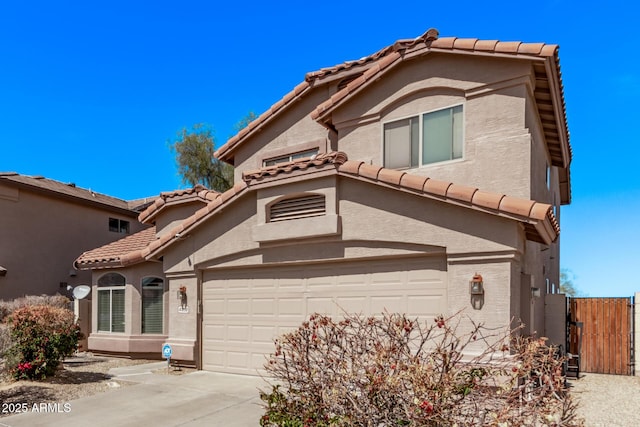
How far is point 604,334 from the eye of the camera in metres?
12.8

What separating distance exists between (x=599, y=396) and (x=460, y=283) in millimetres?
4195

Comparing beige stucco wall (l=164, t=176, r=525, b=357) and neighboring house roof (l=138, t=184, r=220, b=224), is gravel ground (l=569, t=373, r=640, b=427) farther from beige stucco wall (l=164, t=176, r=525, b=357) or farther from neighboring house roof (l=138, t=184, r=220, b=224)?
neighboring house roof (l=138, t=184, r=220, b=224)

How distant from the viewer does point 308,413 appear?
15.5ft

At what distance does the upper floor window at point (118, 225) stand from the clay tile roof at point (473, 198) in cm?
1661

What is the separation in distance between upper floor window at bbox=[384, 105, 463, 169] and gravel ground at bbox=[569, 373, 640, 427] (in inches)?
219

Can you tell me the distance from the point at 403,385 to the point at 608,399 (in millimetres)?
7715

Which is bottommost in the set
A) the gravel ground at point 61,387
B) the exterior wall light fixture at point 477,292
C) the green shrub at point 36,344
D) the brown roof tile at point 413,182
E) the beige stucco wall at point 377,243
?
the gravel ground at point 61,387

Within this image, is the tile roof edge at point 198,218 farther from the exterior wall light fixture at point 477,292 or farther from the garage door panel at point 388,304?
the exterior wall light fixture at point 477,292

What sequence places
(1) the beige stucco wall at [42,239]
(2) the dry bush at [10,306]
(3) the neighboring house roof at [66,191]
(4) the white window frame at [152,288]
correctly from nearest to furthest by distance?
(2) the dry bush at [10,306], (4) the white window frame at [152,288], (1) the beige stucco wall at [42,239], (3) the neighboring house roof at [66,191]

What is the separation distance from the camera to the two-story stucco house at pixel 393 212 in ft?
28.9

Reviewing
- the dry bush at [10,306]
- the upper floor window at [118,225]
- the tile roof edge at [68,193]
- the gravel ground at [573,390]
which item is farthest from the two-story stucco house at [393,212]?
the upper floor window at [118,225]

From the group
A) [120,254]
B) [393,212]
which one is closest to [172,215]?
[120,254]

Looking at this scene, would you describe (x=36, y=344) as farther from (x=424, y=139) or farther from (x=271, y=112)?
(x=424, y=139)

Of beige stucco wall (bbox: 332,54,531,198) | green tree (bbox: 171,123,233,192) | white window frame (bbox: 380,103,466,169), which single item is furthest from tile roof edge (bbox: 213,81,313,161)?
green tree (bbox: 171,123,233,192)
